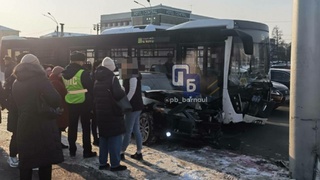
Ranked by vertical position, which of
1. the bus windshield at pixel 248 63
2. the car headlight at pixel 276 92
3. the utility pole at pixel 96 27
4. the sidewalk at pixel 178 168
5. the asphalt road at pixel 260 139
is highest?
the utility pole at pixel 96 27

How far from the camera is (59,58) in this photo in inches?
600

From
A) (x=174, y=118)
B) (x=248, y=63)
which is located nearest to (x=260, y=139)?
(x=248, y=63)

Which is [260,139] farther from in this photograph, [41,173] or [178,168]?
[41,173]

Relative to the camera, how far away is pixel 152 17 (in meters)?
44.9

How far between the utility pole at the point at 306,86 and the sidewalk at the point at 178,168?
0.51 meters

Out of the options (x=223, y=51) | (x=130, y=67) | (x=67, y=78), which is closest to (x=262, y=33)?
(x=223, y=51)

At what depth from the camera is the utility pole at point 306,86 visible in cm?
523

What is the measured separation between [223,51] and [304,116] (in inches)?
168

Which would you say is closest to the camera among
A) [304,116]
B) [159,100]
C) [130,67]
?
[304,116]

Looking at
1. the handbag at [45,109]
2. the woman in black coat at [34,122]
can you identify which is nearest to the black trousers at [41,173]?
the woman in black coat at [34,122]

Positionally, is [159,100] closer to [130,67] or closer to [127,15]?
[130,67]

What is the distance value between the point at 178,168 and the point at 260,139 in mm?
3818

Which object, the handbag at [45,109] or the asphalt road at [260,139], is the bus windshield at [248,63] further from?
the handbag at [45,109]

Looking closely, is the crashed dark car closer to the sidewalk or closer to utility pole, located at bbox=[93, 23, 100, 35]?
the sidewalk
